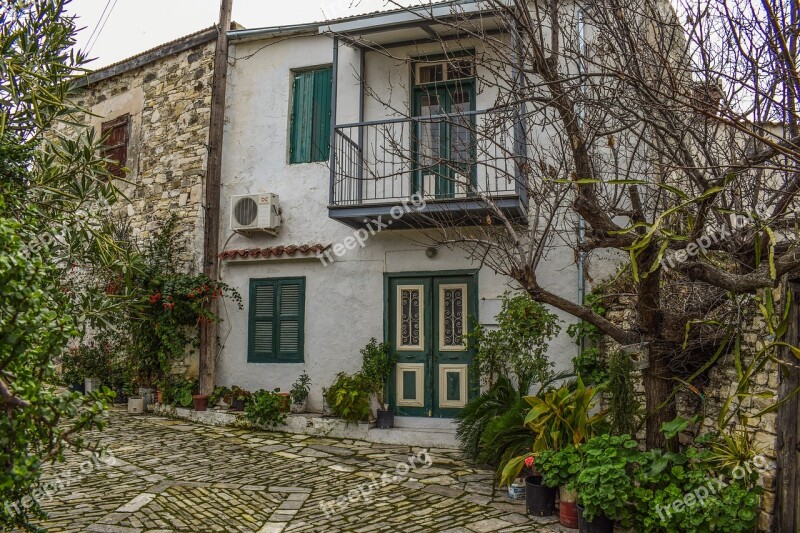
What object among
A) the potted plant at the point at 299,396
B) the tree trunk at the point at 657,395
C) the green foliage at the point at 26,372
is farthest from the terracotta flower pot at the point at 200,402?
the green foliage at the point at 26,372

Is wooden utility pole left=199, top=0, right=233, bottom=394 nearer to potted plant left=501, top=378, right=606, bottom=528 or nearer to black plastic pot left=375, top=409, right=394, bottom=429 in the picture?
black plastic pot left=375, top=409, right=394, bottom=429

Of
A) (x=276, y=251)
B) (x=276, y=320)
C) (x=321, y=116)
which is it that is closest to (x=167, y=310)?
(x=276, y=320)

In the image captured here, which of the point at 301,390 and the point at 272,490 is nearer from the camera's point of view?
the point at 272,490

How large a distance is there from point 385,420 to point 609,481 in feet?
14.2

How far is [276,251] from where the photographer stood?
967 cm

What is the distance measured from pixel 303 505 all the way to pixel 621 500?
2.73 m

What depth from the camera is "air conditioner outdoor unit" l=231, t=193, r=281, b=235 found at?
9617 mm

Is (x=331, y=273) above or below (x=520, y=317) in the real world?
above

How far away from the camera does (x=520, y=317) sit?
7648mm

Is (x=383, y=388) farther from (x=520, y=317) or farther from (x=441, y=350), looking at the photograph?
(x=520, y=317)

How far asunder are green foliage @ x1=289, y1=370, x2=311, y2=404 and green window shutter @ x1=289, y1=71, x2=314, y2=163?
336cm

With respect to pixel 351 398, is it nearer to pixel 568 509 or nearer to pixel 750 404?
pixel 568 509

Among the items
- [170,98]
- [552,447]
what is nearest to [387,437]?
[552,447]

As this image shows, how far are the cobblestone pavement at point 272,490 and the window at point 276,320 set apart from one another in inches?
65.1
